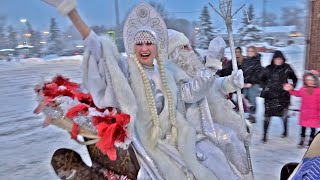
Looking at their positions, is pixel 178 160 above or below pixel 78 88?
below

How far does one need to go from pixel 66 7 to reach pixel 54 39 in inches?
1395

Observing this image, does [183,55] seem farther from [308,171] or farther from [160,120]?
[308,171]

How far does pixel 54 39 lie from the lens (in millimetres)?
35719

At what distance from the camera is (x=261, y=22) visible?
2588 cm

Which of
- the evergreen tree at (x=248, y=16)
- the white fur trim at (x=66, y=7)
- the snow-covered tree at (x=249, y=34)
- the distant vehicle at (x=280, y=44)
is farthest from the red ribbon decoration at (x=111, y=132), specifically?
the distant vehicle at (x=280, y=44)

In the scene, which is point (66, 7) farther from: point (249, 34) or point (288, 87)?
point (249, 34)

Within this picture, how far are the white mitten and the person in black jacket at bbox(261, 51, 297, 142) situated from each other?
3125mm

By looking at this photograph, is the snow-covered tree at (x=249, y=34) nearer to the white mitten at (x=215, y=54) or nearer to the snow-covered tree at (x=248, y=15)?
the snow-covered tree at (x=248, y=15)

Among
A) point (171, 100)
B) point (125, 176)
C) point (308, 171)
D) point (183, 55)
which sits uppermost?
point (183, 55)

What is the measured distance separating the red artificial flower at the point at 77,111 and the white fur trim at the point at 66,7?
55cm

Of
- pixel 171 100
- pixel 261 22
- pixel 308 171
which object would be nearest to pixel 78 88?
pixel 171 100

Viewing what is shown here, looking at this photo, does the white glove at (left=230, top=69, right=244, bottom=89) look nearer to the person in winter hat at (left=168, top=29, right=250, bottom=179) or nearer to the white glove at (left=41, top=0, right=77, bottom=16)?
the person in winter hat at (left=168, top=29, right=250, bottom=179)

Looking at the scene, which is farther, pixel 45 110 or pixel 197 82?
pixel 197 82

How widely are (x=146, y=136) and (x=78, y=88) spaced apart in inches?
21.9
